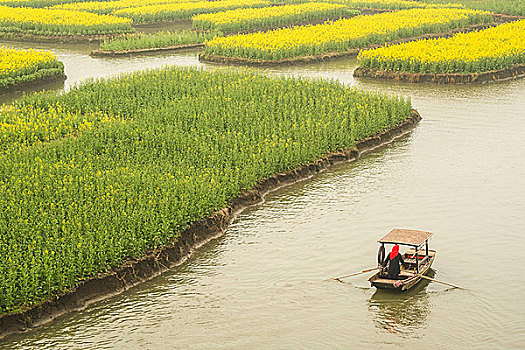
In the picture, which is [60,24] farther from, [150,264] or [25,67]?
[150,264]

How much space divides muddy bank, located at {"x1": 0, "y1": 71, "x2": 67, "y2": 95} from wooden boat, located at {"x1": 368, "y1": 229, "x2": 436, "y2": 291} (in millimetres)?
22112

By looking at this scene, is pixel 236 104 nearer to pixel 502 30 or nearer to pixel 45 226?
pixel 45 226

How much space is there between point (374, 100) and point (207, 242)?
39.6ft

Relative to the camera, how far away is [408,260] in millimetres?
16000

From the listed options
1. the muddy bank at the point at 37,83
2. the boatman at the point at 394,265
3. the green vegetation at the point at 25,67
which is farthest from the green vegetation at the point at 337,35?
the boatman at the point at 394,265

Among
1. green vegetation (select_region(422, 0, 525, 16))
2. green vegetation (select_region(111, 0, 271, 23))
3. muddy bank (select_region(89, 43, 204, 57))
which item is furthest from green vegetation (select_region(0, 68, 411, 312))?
green vegetation (select_region(422, 0, 525, 16))

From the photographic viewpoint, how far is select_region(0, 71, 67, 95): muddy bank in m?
33.7

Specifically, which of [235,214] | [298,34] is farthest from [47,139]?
[298,34]

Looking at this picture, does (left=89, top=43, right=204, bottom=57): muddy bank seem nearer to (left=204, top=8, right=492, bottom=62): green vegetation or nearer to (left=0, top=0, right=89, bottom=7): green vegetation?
(left=204, top=8, right=492, bottom=62): green vegetation

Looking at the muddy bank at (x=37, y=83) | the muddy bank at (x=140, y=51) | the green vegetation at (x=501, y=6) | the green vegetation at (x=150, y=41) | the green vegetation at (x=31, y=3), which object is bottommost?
the muddy bank at (x=37, y=83)

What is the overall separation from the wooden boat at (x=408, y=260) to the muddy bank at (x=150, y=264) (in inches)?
158

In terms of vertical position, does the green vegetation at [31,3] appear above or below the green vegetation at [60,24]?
above

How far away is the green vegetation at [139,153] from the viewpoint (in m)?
15.3

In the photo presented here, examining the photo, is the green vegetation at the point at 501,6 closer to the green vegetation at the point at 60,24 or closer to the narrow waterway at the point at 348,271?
the green vegetation at the point at 60,24
